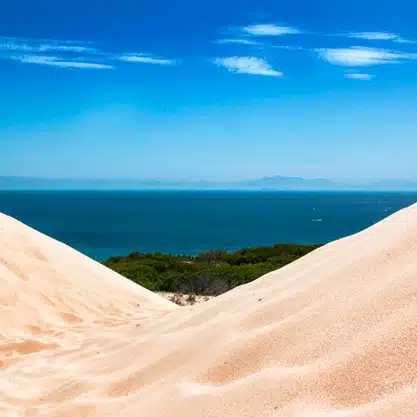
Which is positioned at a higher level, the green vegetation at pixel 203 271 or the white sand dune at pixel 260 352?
the white sand dune at pixel 260 352

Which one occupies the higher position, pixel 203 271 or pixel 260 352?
pixel 260 352

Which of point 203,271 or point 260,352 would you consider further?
point 203,271

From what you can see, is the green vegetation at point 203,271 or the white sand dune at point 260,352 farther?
the green vegetation at point 203,271

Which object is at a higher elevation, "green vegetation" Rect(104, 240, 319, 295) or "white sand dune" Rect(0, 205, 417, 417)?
"white sand dune" Rect(0, 205, 417, 417)

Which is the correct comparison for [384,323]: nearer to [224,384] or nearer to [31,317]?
[224,384]

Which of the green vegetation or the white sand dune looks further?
the green vegetation
